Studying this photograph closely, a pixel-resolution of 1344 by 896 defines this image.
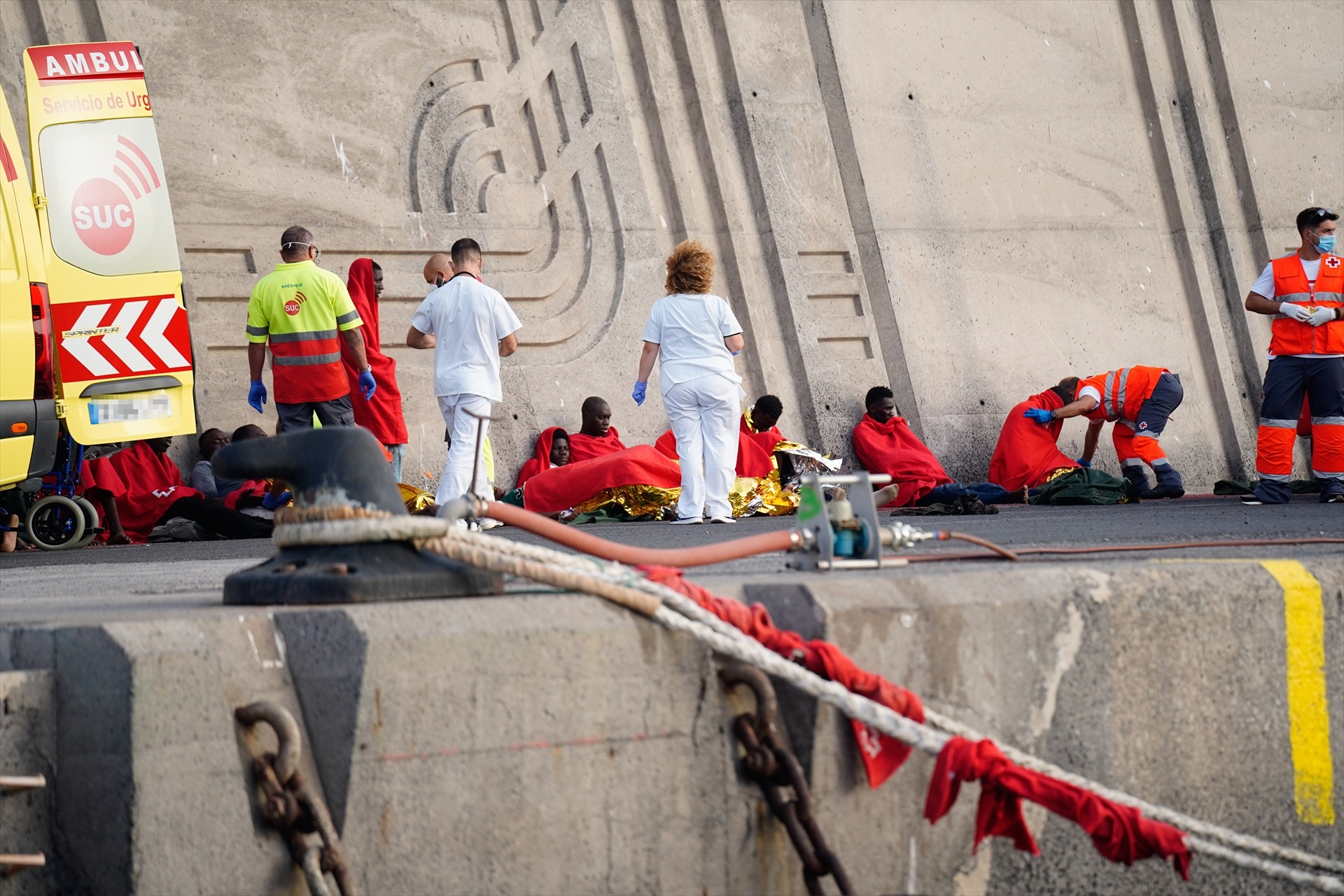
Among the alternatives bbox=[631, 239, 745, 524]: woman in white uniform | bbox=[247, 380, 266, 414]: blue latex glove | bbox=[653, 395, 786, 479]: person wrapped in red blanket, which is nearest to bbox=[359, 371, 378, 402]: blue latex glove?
bbox=[247, 380, 266, 414]: blue latex glove

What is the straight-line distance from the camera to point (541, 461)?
10328 mm

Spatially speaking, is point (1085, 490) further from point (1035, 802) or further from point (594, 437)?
point (1035, 802)

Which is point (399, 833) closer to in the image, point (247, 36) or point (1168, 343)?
point (247, 36)

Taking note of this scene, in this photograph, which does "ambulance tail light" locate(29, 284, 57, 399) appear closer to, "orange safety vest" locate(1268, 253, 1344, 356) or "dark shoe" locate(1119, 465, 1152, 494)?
"orange safety vest" locate(1268, 253, 1344, 356)

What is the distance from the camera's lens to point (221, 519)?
8500mm

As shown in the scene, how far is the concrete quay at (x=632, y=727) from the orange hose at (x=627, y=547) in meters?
0.08

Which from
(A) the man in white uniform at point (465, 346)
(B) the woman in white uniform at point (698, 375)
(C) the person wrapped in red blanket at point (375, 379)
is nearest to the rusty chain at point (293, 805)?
(A) the man in white uniform at point (465, 346)

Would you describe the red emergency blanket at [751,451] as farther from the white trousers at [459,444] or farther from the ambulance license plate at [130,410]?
the ambulance license plate at [130,410]

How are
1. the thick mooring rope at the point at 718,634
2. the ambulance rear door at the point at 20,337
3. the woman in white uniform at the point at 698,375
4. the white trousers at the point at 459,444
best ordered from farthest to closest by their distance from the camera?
the woman in white uniform at the point at 698,375, the white trousers at the point at 459,444, the ambulance rear door at the point at 20,337, the thick mooring rope at the point at 718,634

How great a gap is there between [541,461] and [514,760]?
27.6 ft

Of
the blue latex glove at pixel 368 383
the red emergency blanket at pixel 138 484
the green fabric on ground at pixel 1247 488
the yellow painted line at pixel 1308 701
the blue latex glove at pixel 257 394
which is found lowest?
the green fabric on ground at pixel 1247 488

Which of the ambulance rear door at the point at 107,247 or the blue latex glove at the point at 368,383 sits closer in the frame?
the ambulance rear door at the point at 107,247

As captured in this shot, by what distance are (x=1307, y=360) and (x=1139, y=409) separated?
239cm

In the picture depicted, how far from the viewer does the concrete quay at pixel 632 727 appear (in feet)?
5.88
